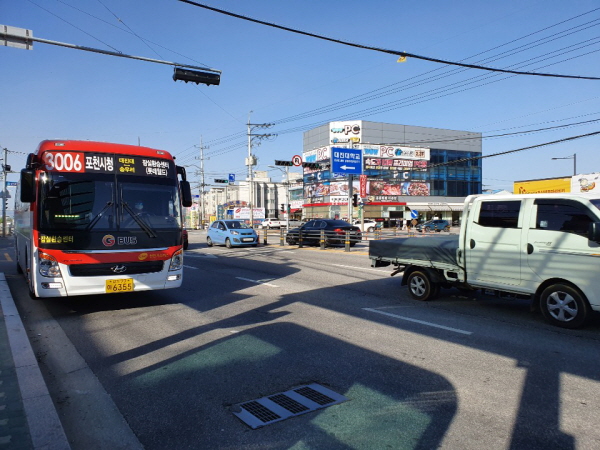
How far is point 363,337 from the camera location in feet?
20.4

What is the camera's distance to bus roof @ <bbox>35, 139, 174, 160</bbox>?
7.55m

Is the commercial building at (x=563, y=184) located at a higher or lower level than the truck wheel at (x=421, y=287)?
higher

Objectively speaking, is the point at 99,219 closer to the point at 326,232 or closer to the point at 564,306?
the point at 564,306

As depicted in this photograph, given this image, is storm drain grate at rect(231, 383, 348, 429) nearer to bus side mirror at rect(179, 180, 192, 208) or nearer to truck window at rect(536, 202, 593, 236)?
truck window at rect(536, 202, 593, 236)

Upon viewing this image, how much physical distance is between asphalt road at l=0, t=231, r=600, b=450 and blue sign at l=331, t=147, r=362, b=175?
80.9 ft

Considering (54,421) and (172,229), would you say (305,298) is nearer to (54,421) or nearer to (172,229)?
(172,229)

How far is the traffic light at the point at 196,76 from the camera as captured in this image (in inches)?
405

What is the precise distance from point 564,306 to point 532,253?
2.99ft

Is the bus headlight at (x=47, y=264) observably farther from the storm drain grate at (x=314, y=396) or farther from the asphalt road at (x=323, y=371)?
the storm drain grate at (x=314, y=396)

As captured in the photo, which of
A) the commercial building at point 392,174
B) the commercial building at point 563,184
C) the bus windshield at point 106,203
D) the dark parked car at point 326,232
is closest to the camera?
the bus windshield at point 106,203

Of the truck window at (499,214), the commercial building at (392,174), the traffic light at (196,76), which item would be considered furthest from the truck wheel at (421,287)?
the commercial building at (392,174)

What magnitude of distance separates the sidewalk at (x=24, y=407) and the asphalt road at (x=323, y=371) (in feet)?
0.63

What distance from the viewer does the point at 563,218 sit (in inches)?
259

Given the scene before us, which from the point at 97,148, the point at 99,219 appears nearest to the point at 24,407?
the point at 99,219
